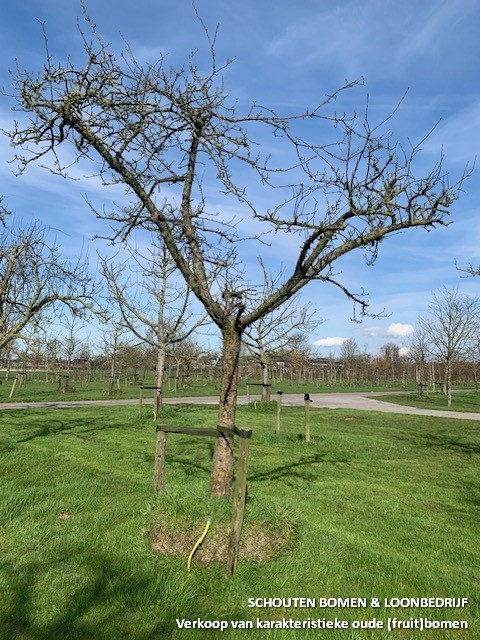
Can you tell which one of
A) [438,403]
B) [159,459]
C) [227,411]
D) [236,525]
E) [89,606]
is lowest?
[89,606]

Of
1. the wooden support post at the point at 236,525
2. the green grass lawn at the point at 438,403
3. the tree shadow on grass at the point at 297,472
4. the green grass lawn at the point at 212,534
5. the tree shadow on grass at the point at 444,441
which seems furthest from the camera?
the green grass lawn at the point at 438,403

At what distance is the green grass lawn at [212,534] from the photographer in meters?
3.43

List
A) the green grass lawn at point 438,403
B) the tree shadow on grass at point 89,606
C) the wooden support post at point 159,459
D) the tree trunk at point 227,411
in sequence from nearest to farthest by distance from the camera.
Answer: the tree shadow on grass at point 89,606, the tree trunk at point 227,411, the wooden support post at point 159,459, the green grass lawn at point 438,403

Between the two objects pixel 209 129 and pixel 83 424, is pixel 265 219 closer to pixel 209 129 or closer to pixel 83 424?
pixel 209 129

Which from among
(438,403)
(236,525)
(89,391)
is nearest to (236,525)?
(236,525)

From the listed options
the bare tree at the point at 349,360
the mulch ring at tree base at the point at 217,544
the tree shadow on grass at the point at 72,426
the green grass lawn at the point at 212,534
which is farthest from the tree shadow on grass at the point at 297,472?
the bare tree at the point at 349,360

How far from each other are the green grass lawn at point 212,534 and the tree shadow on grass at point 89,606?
0.04 feet

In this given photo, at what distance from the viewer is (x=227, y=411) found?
189 inches

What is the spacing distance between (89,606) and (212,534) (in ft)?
3.72

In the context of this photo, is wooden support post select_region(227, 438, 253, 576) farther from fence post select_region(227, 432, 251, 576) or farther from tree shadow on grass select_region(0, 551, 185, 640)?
tree shadow on grass select_region(0, 551, 185, 640)

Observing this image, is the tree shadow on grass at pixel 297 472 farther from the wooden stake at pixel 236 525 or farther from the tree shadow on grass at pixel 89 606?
the tree shadow on grass at pixel 89 606

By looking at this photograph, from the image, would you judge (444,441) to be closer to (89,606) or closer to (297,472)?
(297,472)

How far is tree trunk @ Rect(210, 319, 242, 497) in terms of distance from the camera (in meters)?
4.75

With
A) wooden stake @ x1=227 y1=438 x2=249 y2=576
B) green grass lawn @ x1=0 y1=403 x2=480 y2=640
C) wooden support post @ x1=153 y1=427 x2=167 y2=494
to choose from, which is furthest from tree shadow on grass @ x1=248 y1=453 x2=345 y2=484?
wooden stake @ x1=227 y1=438 x2=249 y2=576
